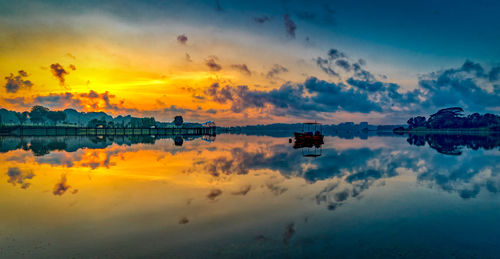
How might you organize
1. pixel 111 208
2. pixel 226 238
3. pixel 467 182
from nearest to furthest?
1. pixel 226 238
2. pixel 111 208
3. pixel 467 182

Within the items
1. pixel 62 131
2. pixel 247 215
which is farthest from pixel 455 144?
pixel 62 131

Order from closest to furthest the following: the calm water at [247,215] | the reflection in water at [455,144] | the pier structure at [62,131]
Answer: the calm water at [247,215] → the reflection in water at [455,144] → the pier structure at [62,131]

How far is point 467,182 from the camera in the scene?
73.1ft

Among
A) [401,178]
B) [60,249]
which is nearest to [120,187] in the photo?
[60,249]

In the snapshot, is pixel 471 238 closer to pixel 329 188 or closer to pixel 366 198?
pixel 366 198

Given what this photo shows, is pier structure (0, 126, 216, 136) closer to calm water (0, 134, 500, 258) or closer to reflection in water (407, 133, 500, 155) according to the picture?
→ reflection in water (407, 133, 500, 155)

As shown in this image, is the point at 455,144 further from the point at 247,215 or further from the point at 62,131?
the point at 62,131

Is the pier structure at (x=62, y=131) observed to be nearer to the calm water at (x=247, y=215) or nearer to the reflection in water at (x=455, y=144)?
the reflection in water at (x=455, y=144)

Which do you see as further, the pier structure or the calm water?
the pier structure

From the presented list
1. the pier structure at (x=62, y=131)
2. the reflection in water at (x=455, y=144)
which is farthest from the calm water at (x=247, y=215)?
the pier structure at (x=62, y=131)

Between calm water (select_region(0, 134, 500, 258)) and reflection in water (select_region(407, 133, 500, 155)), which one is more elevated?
reflection in water (select_region(407, 133, 500, 155))

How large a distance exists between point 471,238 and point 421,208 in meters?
4.29

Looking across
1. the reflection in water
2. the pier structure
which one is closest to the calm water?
the reflection in water

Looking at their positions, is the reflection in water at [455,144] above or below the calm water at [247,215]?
above
